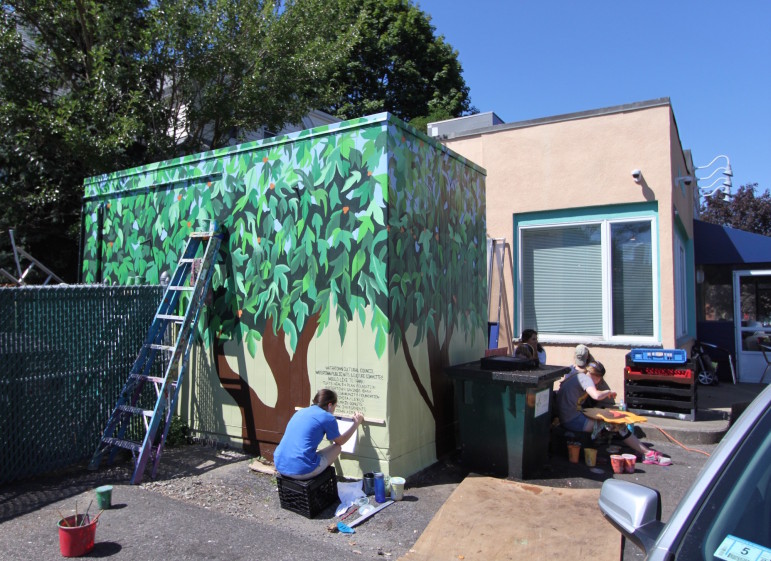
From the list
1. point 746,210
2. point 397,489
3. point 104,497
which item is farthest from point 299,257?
point 746,210

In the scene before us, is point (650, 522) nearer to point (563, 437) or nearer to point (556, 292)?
point (563, 437)

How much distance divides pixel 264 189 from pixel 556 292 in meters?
5.56

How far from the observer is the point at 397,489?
17.8 feet

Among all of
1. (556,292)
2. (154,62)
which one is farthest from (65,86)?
(556,292)

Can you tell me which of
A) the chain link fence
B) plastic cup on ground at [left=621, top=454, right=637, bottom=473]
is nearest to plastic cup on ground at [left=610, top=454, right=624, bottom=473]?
plastic cup on ground at [left=621, top=454, right=637, bottom=473]

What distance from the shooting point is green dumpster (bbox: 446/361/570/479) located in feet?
19.7

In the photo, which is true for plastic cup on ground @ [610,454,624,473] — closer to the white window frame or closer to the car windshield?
the white window frame

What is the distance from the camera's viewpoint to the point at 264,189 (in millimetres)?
6676

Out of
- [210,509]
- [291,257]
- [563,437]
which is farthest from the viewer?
[563,437]

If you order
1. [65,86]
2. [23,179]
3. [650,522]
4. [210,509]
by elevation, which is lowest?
[210,509]

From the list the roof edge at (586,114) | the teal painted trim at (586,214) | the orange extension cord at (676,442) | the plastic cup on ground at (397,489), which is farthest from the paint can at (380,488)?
the roof edge at (586,114)

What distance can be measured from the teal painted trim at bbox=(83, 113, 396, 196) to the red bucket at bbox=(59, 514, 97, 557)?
416 centimetres

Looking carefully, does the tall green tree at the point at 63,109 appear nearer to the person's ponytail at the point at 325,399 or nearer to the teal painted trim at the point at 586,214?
the person's ponytail at the point at 325,399

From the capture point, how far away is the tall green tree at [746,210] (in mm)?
29461
